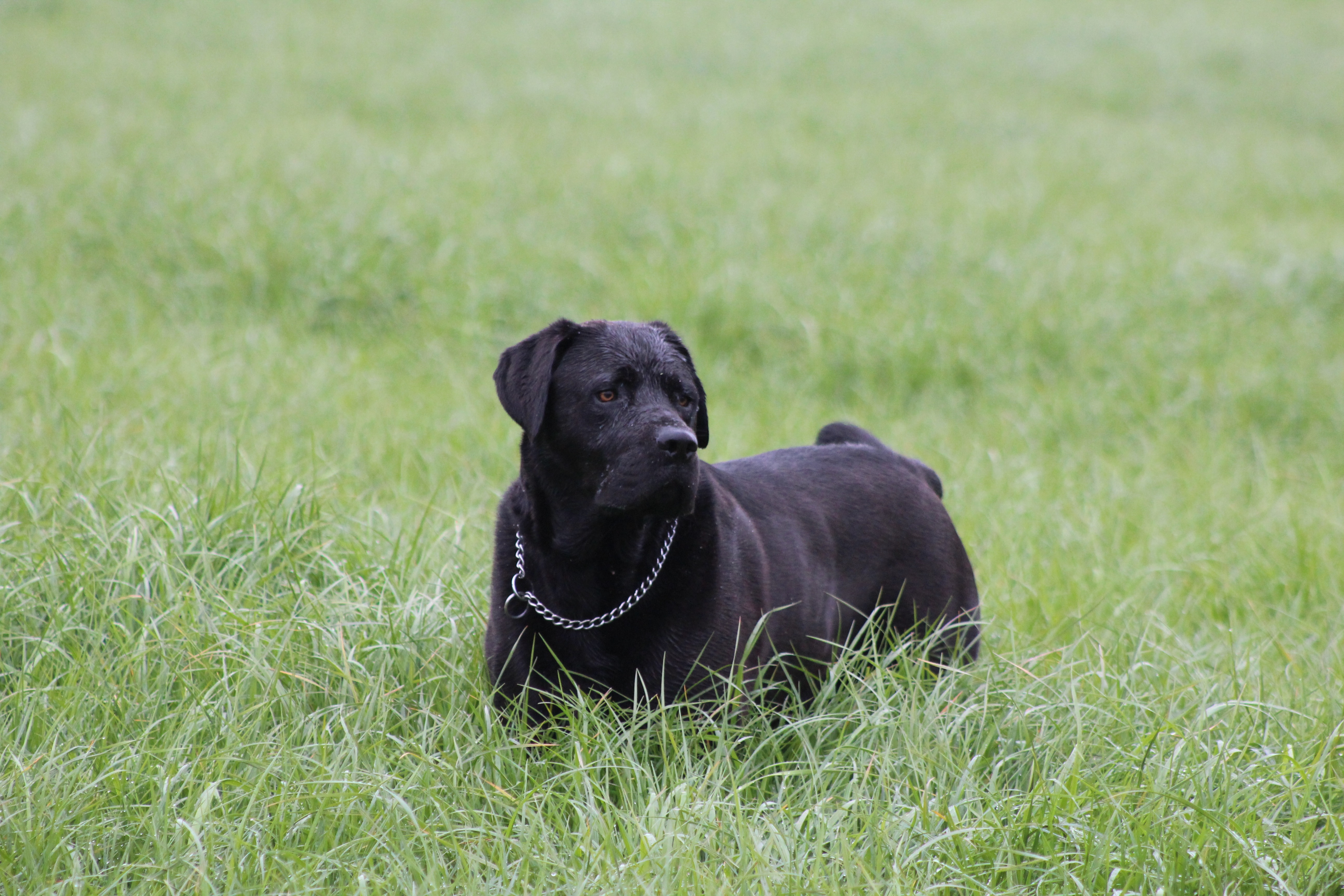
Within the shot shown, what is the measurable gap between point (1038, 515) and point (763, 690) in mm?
2244

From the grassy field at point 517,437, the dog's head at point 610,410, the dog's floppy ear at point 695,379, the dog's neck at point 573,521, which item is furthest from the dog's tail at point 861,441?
the dog's neck at point 573,521

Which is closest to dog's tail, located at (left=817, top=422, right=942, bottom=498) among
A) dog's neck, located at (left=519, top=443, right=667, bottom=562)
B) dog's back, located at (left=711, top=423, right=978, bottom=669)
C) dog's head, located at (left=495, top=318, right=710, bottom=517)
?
dog's back, located at (left=711, top=423, right=978, bottom=669)

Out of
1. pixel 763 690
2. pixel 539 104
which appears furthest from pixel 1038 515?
pixel 539 104

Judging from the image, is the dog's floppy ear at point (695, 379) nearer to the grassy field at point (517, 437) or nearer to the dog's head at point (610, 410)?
the dog's head at point (610, 410)

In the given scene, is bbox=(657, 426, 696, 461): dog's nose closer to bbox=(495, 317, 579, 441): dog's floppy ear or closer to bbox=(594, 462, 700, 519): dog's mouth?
bbox=(594, 462, 700, 519): dog's mouth

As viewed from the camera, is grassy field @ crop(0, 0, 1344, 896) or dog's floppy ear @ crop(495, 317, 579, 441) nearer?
grassy field @ crop(0, 0, 1344, 896)

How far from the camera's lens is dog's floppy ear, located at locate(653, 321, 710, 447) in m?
2.62

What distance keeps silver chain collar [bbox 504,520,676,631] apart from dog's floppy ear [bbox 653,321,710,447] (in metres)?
0.27

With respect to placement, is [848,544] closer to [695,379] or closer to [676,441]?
[695,379]

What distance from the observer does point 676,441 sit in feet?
7.42

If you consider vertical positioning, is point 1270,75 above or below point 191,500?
above

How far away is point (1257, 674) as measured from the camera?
315 cm

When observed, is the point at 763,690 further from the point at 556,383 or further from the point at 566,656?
the point at 556,383

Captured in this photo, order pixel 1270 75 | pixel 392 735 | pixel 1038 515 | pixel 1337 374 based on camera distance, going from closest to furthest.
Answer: pixel 392 735, pixel 1038 515, pixel 1337 374, pixel 1270 75
